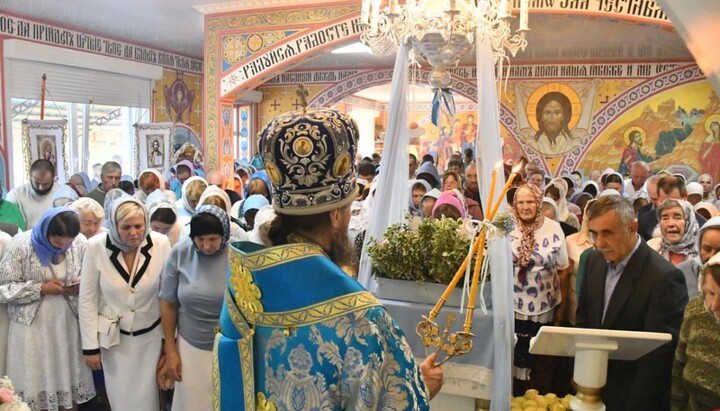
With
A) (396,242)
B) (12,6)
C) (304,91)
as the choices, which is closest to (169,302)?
(396,242)

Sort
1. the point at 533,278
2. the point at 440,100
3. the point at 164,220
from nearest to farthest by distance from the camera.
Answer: the point at 533,278 → the point at 164,220 → the point at 440,100

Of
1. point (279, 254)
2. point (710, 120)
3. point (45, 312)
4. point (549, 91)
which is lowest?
point (45, 312)

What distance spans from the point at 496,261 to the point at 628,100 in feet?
33.1

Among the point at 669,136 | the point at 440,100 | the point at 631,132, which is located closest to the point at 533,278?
the point at 440,100

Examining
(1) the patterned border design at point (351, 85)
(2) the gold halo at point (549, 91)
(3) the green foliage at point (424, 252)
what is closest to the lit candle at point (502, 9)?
(3) the green foliage at point (424, 252)

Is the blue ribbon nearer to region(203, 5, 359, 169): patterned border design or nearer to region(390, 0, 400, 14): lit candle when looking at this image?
region(390, 0, 400, 14): lit candle

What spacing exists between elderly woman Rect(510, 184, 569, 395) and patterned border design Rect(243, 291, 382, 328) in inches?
102

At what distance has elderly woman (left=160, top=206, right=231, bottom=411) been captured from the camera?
123 inches

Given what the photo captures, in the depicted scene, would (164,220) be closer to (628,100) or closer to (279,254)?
(279,254)

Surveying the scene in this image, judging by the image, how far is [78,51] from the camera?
9.16 metres

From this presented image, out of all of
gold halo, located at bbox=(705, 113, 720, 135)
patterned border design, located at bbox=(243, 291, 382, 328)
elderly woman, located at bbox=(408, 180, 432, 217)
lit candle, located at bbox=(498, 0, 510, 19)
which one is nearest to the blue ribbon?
lit candle, located at bbox=(498, 0, 510, 19)

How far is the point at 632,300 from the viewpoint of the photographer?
A: 2369 mm

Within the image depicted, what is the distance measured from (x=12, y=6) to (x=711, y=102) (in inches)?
444

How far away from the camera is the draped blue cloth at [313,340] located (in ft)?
4.75
